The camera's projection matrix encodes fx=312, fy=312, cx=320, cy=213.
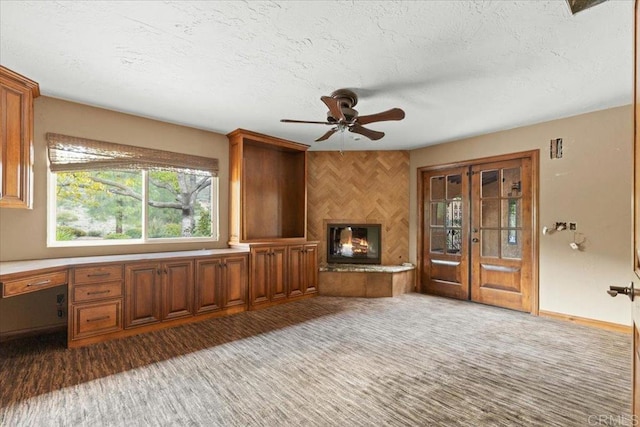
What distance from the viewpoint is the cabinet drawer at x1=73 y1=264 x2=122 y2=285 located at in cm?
295

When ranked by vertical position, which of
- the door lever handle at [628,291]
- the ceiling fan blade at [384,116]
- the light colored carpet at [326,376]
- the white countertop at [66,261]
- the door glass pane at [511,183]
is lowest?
the light colored carpet at [326,376]

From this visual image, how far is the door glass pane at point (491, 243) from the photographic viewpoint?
14.6 ft

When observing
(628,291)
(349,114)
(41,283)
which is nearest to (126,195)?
(41,283)

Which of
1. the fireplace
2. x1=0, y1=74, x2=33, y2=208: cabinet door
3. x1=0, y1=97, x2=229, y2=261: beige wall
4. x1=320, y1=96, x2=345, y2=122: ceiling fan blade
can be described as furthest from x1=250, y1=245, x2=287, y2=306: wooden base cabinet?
x1=0, y1=74, x2=33, y2=208: cabinet door

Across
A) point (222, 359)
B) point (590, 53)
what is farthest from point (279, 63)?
point (222, 359)

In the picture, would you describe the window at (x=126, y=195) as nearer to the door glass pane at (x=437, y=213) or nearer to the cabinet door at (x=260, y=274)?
the cabinet door at (x=260, y=274)

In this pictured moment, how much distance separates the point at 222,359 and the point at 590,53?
381 cm

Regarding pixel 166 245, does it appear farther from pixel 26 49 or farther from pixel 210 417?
pixel 210 417

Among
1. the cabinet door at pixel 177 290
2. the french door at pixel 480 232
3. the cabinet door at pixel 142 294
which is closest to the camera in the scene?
the cabinet door at pixel 142 294

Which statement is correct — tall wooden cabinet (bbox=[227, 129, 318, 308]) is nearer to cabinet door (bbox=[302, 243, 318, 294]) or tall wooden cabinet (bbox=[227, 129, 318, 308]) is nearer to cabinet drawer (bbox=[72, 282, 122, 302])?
cabinet door (bbox=[302, 243, 318, 294])

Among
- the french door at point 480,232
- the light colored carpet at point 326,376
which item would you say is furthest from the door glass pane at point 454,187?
the light colored carpet at point 326,376

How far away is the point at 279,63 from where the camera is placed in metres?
2.51

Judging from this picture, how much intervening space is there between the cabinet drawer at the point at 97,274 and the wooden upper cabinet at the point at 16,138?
0.76 m

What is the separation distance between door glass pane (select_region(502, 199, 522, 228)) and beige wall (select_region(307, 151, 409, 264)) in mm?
1537
